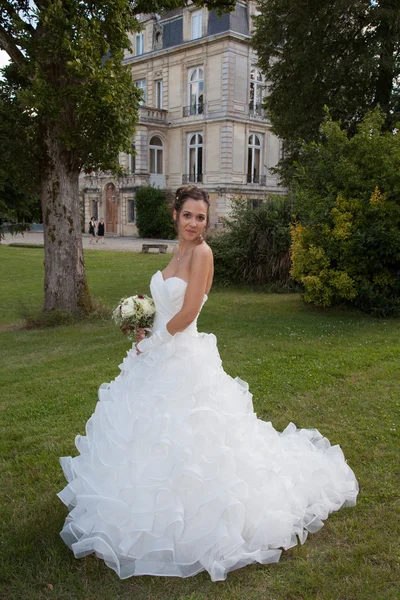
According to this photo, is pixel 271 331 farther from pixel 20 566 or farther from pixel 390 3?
pixel 390 3

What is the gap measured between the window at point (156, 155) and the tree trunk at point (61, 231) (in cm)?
3101

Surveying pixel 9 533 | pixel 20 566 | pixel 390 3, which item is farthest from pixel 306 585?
pixel 390 3

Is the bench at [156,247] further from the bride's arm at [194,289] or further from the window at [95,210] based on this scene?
the bride's arm at [194,289]

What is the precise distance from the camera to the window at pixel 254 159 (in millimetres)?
38062

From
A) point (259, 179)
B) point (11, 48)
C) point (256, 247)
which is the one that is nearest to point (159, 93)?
point (259, 179)

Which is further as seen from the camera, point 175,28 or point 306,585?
point 175,28

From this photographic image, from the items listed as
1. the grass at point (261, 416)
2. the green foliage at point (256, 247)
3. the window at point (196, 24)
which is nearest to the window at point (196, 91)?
the window at point (196, 24)

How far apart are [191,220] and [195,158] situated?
3664 cm

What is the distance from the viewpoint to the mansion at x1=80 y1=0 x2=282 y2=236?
35781mm

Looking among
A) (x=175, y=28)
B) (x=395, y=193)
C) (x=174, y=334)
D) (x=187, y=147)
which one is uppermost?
(x=175, y=28)

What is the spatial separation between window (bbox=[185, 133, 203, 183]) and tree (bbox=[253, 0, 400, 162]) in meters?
19.4

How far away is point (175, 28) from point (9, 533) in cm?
4104

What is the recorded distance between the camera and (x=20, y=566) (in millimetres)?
3127

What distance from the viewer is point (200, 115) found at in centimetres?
3756
